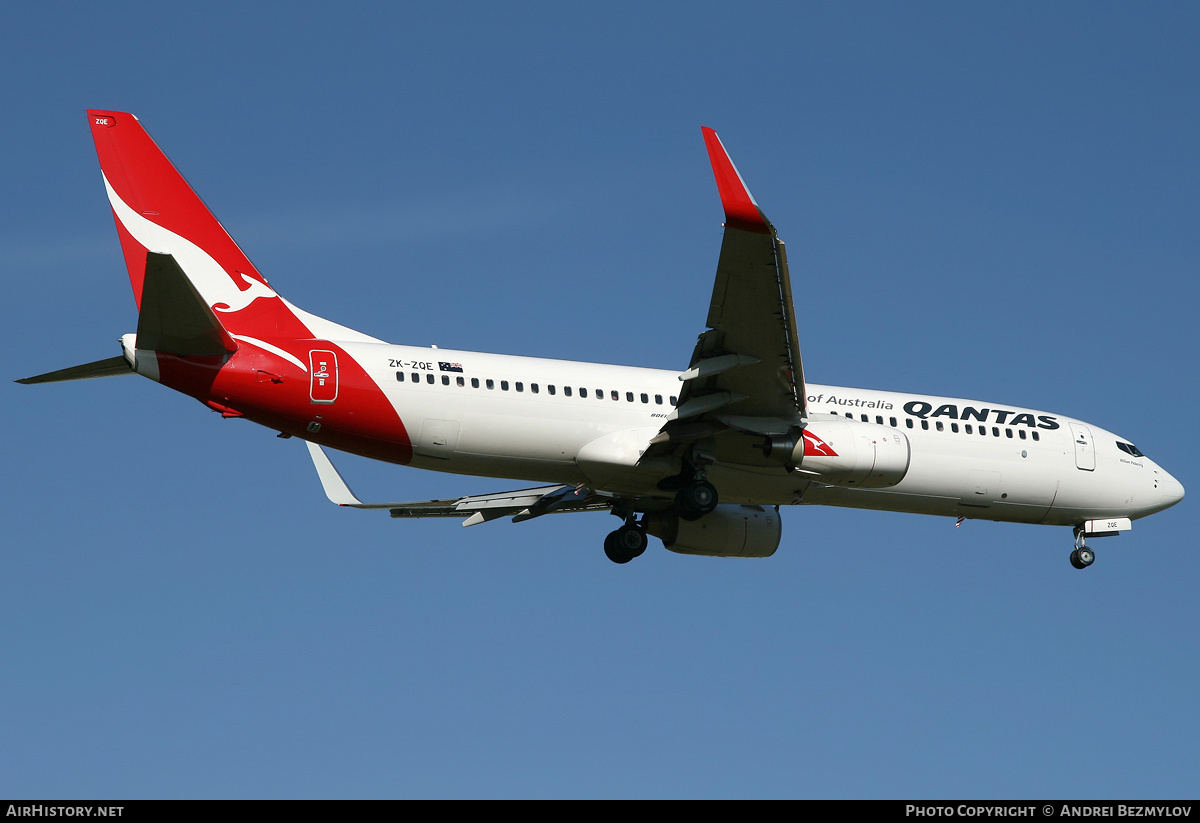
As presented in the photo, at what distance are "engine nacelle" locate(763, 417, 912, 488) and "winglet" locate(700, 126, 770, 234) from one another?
5.69 m

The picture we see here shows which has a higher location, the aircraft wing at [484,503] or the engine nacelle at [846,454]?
the aircraft wing at [484,503]

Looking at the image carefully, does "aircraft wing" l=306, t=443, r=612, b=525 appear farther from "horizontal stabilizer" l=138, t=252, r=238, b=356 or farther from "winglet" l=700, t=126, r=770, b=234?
"winglet" l=700, t=126, r=770, b=234

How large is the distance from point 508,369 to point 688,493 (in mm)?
4182

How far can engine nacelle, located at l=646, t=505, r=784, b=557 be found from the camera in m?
27.9

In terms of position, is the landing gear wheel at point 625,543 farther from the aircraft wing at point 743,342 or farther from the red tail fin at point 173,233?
the red tail fin at point 173,233

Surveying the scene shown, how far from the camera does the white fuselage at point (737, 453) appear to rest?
23703 mm

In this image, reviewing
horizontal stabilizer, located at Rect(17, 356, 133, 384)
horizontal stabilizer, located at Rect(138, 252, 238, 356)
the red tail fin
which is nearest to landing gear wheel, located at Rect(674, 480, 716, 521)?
the red tail fin

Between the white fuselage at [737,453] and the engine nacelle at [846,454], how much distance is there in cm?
63

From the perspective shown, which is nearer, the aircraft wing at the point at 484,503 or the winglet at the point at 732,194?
the winglet at the point at 732,194

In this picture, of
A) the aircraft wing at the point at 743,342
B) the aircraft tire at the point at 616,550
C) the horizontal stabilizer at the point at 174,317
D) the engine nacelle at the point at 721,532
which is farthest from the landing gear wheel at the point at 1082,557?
the horizontal stabilizer at the point at 174,317

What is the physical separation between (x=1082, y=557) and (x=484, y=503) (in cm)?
1323

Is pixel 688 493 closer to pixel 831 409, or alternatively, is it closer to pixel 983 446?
pixel 831 409
